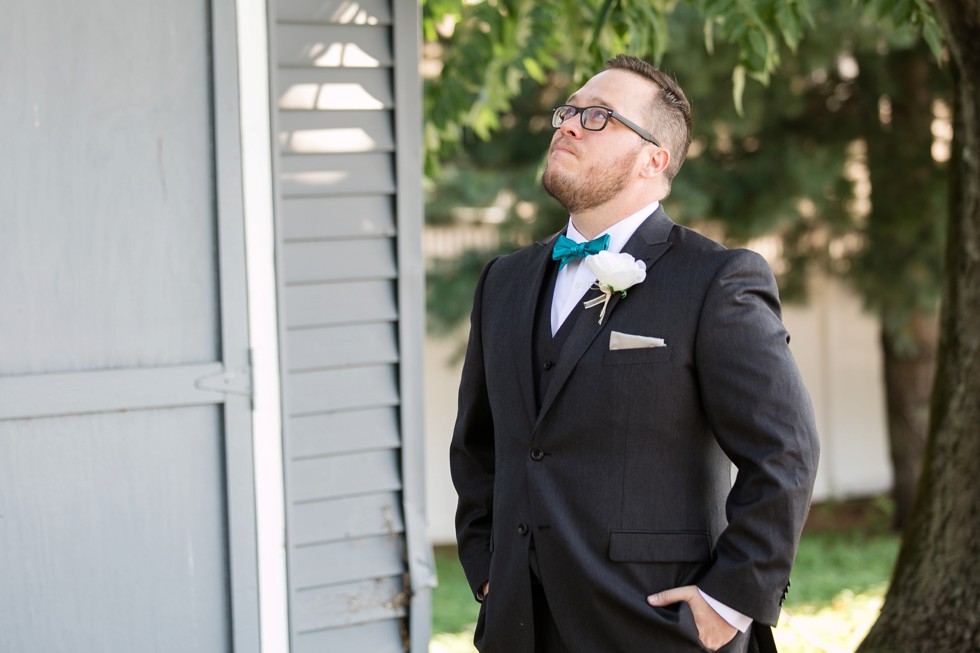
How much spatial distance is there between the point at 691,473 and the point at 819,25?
203 inches

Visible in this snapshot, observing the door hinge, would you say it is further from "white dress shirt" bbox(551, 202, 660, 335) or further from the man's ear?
the man's ear

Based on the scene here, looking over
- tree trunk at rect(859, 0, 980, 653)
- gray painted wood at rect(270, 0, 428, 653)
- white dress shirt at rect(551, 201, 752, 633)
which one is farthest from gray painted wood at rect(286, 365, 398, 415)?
tree trunk at rect(859, 0, 980, 653)

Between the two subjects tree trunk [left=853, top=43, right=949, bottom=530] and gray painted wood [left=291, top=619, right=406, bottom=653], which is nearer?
gray painted wood [left=291, top=619, right=406, bottom=653]

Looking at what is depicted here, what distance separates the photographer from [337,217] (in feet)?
10.9

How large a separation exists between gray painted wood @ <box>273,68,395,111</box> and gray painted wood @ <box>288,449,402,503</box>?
104 cm

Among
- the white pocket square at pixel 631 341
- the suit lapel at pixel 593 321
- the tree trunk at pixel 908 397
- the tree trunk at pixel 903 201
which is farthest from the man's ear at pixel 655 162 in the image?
the tree trunk at pixel 908 397

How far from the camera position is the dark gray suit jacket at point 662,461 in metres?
2.03

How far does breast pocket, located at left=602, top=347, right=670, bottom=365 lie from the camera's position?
2.10 m

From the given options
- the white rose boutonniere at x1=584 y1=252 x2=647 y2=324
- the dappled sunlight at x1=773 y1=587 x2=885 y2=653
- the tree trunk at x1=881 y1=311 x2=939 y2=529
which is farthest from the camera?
the tree trunk at x1=881 y1=311 x2=939 y2=529

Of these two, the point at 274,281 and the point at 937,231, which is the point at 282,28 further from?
the point at 937,231

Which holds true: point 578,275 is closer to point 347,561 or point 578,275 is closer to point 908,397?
point 347,561

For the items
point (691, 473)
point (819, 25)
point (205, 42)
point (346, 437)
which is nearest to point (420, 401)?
point (346, 437)

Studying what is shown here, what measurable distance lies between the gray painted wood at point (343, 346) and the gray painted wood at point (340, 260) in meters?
0.15

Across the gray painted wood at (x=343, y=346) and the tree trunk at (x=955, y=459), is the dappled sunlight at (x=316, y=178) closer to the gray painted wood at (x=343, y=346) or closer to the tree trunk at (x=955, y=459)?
the gray painted wood at (x=343, y=346)
